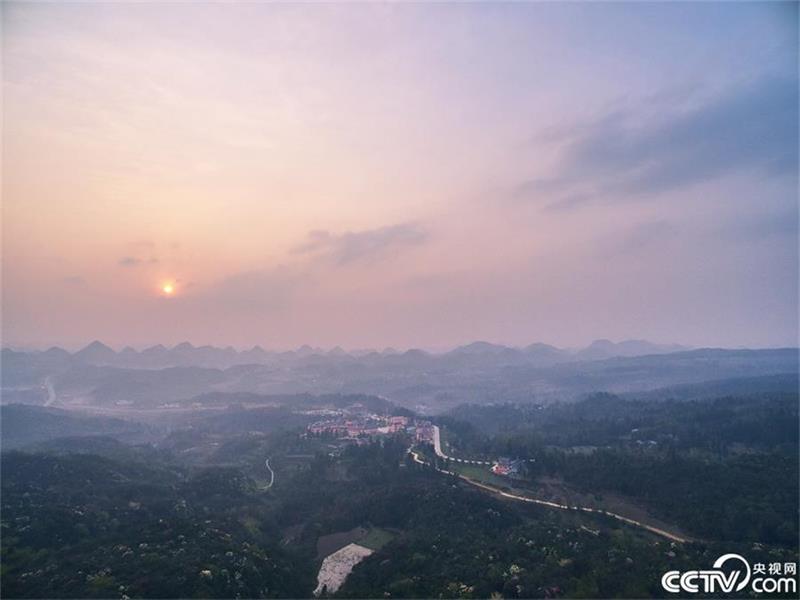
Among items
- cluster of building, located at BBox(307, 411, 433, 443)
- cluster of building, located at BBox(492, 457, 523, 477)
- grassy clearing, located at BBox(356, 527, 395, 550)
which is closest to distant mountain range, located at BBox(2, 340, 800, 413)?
cluster of building, located at BBox(307, 411, 433, 443)

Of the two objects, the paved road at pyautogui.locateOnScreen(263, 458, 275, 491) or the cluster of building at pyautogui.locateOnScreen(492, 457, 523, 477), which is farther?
the paved road at pyautogui.locateOnScreen(263, 458, 275, 491)

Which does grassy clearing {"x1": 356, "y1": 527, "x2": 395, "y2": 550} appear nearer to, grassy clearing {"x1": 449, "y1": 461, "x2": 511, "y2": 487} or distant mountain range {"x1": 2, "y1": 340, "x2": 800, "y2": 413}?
grassy clearing {"x1": 449, "y1": 461, "x2": 511, "y2": 487}

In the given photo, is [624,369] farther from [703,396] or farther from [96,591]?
[96,591]

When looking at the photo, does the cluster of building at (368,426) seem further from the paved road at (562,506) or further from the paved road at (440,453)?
the paved road at (562,506)

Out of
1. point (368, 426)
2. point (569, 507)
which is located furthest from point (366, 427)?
point (569, 507)

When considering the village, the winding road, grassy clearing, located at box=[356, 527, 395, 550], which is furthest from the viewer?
the village

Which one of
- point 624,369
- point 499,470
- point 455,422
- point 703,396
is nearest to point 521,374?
point 624,369

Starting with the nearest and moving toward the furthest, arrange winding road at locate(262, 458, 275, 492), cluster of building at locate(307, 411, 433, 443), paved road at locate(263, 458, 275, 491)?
winding road at locate(262, 458, 275, 492) < paved road at locate(263, 458, 275, 491) < cluster of building at locate(307, 411, 433, 443)

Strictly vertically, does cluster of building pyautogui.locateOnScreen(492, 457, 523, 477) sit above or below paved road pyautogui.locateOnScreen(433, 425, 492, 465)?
above

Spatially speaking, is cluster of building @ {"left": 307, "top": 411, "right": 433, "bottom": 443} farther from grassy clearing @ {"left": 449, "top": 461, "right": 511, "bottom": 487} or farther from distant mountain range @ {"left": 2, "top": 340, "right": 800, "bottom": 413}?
distant mountain range @ {"left": 2, "top": 340, "right": 800, "bottom": 413}

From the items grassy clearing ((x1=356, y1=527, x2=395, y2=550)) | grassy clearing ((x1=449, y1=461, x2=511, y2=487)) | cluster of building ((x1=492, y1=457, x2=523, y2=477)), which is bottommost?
grassy clearing ((x1=356, y1=527, x2=395, y2=550))

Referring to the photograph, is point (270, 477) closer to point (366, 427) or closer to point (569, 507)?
point (366, 427)
